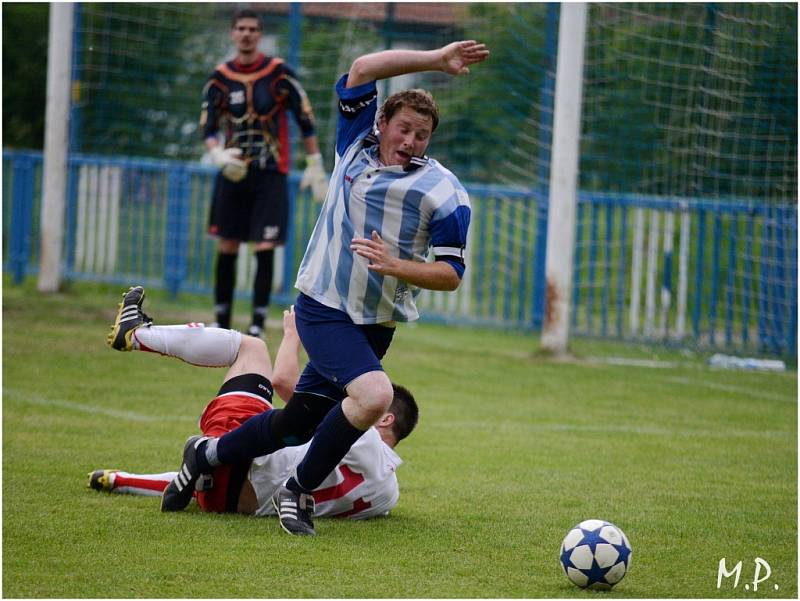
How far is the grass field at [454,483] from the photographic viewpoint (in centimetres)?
439

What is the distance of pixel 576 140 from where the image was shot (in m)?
10.8

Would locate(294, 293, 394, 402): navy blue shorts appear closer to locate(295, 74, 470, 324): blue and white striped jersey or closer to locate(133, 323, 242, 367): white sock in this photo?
locate(295, 74, 470, 324): blue and white striped jersey

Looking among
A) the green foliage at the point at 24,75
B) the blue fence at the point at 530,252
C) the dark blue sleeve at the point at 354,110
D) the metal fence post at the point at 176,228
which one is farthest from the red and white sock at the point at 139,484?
the green foliage at the point at 24,75

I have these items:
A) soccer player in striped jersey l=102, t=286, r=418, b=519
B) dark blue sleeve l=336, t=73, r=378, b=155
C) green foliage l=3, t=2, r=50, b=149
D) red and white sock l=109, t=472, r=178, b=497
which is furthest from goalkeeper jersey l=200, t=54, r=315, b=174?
green foliage l=3, t=2, r=50, b=149

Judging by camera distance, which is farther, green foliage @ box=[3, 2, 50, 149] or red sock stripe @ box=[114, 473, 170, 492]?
green foliage @ box=[3, 2, 50, 149]

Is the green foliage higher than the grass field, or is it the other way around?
the green foliage

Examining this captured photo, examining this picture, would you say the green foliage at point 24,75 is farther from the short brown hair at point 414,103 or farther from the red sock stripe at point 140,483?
the short brown hair at point 414,103

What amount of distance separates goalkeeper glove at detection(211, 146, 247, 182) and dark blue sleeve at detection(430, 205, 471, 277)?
548 centimetres

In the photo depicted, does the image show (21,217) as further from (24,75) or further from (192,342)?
(192,342)

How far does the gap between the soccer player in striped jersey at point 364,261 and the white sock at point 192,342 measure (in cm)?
63

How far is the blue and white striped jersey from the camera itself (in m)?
4.83

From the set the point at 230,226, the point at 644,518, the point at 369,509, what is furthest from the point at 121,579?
the point at 230,226

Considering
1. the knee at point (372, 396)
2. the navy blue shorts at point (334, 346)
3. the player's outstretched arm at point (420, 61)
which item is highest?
the player's outstretched arm at point (420, 61)

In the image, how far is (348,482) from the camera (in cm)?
533
